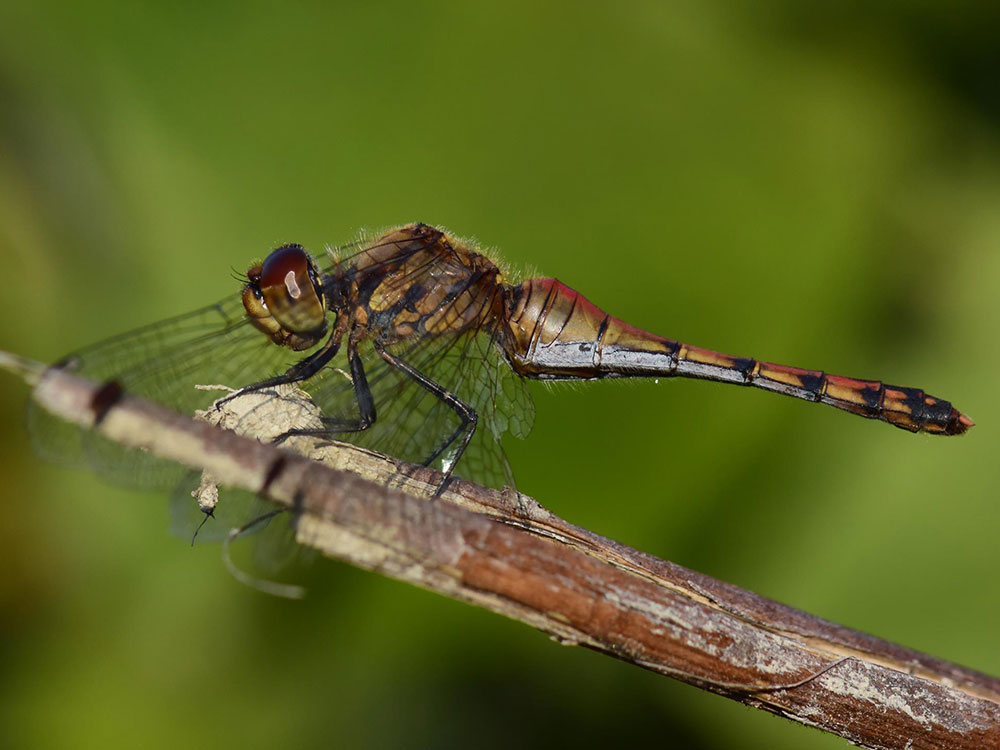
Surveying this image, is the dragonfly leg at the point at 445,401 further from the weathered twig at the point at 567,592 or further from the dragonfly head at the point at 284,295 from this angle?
the weathered twig at the point at 567,592

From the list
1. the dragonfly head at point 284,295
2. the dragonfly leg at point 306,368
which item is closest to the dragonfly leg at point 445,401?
the dragonfly leg at point 306,368

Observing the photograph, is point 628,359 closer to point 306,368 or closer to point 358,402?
point 358,402

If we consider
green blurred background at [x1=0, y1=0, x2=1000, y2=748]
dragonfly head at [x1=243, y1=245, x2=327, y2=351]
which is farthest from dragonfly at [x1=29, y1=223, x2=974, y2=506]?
green blurred background at [x1=0, y1=0, x2=1000, y2=748]

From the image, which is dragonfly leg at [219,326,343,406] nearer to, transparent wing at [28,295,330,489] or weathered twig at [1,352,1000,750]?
transparent wing at [28,295,330,489]

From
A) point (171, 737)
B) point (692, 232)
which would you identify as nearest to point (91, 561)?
point (171, 737)

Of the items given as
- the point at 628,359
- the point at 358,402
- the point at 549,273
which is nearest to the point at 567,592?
the point at 358,402

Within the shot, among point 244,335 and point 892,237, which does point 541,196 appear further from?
point 892,237
